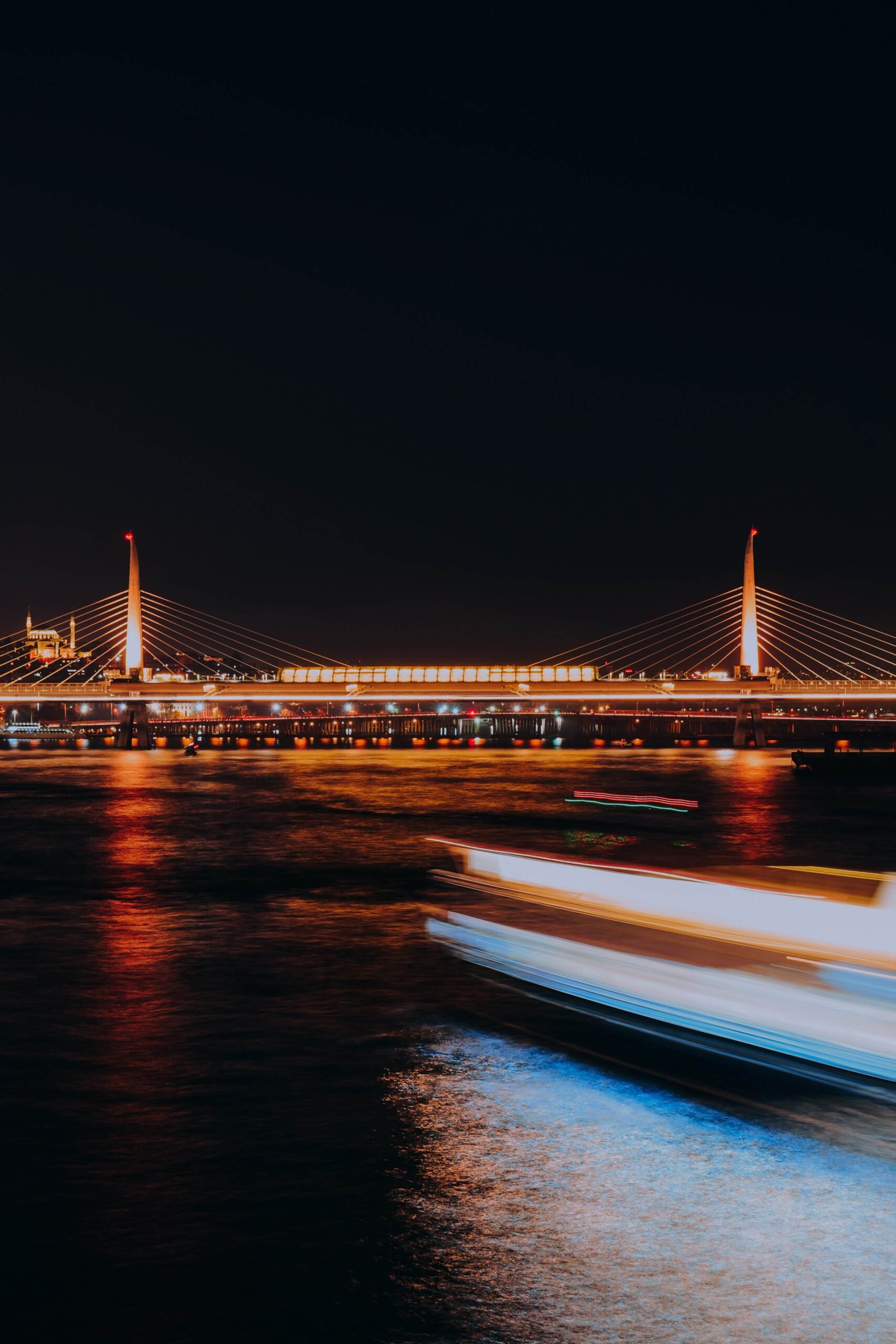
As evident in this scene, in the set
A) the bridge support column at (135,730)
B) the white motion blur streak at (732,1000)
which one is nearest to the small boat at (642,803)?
the white motion blur streak at (732,1000)

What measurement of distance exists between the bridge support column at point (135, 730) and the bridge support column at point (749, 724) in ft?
162

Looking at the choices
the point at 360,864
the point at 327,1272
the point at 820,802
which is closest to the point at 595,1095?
the point at 327,1272

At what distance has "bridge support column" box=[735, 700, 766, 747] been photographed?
100312mm

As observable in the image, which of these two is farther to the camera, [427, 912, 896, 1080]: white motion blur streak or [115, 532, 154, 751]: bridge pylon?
[115, 532, 154, 751]: bridge pylon

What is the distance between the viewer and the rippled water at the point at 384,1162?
15.0 ft

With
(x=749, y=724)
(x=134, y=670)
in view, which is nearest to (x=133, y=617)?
(x=134, y=670)

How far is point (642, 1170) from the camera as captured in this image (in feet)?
19.4

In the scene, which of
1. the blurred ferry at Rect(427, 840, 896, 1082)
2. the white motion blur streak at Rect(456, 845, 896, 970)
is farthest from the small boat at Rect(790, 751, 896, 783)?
the white motion blur streak at Rect(456, 845, 896, 970)

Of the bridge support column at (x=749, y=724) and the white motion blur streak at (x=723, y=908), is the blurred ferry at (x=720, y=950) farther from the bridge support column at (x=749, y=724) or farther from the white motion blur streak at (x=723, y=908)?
the bridge support column at (x=749, y=724)

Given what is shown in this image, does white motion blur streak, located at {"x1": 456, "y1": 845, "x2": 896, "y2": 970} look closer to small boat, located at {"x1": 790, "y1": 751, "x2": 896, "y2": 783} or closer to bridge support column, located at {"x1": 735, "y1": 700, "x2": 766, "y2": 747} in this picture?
small boat, located at {"x1": 790, "y1": 751, "x2": 896, "y2": 783}

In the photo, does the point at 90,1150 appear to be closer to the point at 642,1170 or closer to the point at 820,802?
the point at 642,1170

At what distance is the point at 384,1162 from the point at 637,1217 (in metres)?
1.43

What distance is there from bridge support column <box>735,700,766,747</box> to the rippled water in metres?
90.1

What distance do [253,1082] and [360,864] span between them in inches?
500
